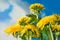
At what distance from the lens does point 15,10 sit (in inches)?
65.3

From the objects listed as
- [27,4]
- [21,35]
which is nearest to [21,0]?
[27,4]

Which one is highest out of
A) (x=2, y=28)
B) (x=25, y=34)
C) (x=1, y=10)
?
(x=1, y=10)

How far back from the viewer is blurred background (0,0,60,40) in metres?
1.62

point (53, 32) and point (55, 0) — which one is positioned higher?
point (55, 0)

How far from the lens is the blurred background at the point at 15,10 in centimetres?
162

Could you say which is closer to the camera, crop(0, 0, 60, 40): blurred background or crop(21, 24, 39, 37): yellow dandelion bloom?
crop(21, 24, 39, 37): yellow dandelion bloom

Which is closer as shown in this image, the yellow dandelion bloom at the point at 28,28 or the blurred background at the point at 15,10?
the yellow dandelion bloom at the point at 28,28

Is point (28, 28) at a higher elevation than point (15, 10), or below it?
below

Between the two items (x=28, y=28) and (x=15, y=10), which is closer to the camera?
(x=28, y=28)

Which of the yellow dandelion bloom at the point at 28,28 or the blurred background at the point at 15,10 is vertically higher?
the blurred background at the point at 15,10

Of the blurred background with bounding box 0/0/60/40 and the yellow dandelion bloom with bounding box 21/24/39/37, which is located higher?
the blurred background with bounding box 0/0/60/40

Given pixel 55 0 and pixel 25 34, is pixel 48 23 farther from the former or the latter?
pixel 55 0

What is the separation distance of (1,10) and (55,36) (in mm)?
571

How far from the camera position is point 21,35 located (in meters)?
1.22
